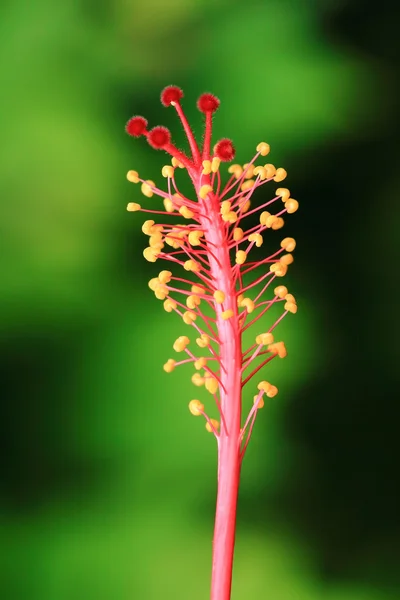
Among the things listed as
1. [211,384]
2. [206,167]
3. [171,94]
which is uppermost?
[171,94]

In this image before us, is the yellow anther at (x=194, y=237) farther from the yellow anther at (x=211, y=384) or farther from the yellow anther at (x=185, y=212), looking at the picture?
the yellow anther at (x=211, y=384)

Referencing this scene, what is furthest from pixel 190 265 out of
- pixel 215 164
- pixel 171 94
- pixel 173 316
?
pixel 173 316

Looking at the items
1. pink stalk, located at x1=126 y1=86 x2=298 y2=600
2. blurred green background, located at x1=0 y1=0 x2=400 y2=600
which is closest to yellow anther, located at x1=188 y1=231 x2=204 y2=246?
pink stalk, located at x1=126 y1=86 x2=298 y2=600

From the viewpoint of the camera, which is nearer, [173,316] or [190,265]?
[190,265]

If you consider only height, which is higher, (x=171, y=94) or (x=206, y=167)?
(x=171, y=94)

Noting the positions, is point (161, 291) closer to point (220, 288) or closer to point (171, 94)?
point (220, 288)

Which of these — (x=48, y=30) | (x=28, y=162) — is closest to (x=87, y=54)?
(x=48, y=30)

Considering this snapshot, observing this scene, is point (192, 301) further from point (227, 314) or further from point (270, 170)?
point (270, 170)

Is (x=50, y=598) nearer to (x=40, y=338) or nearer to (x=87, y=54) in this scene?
(x=40, y=338)

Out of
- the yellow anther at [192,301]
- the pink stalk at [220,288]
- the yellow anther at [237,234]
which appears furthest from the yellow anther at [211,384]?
the yellow anther at [237,234]
